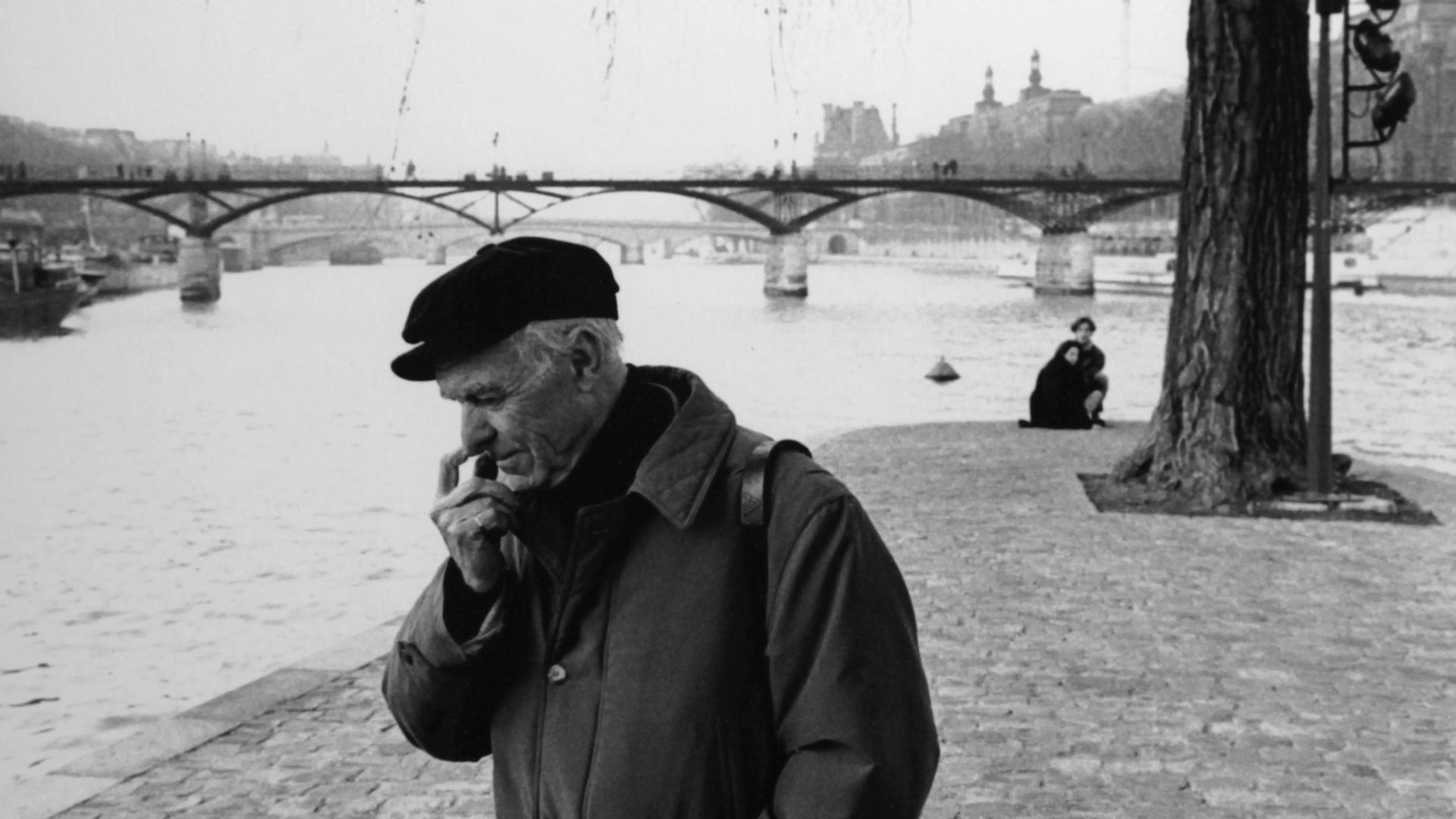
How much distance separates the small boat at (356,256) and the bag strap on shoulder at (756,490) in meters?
55.5

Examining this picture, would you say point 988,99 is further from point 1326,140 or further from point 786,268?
point 1326,140

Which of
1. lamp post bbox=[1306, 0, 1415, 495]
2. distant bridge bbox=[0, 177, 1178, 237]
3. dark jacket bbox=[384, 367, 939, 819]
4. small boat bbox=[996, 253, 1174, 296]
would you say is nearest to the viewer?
dark jacket bbox=[384, 367, 939, 819]

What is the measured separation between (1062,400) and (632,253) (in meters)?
45.9

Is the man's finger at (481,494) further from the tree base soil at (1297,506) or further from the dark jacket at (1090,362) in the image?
the dark jacket at (1090,362)

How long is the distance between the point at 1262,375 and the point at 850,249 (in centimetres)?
7022

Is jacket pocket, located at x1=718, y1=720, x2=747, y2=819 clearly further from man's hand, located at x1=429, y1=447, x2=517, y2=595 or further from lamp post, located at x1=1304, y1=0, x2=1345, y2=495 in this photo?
lamp post, located at x1=1304, y1=0, x2=1345, y2=495

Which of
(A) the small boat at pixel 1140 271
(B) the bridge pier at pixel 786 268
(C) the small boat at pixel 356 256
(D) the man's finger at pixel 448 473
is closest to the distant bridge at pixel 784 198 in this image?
(B) the bridge pier at pixel 786 268

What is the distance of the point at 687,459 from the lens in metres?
1.50

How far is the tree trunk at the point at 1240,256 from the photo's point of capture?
318 inches

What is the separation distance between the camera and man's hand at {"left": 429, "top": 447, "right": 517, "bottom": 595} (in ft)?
4.96

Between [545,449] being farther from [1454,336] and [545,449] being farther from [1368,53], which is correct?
[1454,336]

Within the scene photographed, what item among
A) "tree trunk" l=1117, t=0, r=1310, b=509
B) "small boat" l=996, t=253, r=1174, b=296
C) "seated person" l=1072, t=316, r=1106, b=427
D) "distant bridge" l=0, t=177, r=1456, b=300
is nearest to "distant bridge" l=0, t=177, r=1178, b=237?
"distant bridge" l=0, t=177, r=1456, b=300

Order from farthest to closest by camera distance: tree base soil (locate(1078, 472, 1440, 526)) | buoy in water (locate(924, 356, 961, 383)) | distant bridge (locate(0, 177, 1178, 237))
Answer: distant bridge (locate(0, 177, 1178, 237))
buoy in water (locate(924, 356, 961, 383))
tree base soil (locate(1078, 472, 1440, 526))

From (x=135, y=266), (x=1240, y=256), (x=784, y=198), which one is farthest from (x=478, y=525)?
(x=784, y=198)
